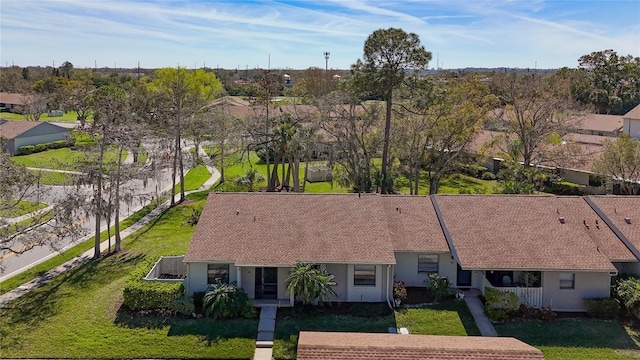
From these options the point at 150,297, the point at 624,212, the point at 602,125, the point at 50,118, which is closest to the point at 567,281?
the point at 624,212

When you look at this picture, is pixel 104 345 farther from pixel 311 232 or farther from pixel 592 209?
pixel 592 209

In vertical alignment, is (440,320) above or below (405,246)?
below

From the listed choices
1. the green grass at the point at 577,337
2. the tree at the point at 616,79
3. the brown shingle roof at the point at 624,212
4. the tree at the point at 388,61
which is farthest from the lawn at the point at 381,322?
the tree at the point at 616,79

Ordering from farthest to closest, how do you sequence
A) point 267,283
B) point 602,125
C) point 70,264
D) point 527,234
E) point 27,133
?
1. point 602,125
2. point 27,133
3. point 70,264
4. point 527,234
5. point 267,283

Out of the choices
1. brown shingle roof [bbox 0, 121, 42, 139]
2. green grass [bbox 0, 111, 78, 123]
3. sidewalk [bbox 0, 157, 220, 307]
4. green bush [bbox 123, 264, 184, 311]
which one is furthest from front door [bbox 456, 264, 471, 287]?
green grass [bbox 0, 111, 78, 123]

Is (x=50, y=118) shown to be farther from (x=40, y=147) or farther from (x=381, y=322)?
(x=381, y=322)

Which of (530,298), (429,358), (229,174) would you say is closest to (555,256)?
(530,298)
